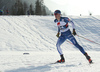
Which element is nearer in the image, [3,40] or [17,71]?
[17,71]

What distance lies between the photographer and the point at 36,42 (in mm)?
11914

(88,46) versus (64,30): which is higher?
(64,30)

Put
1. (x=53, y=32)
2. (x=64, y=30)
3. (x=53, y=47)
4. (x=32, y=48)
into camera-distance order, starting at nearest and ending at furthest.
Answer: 1. (x=64, y=30)
2. (x=32, y=48)
3. (x=53, y=47)
4. (x=53, y=32)

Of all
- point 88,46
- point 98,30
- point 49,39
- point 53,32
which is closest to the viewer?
point 88,46

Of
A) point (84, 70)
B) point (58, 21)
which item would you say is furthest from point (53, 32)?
point (84, 70)

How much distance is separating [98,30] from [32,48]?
1123 cm

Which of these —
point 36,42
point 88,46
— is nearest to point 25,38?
→ point 36,42

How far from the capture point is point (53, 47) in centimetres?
1141

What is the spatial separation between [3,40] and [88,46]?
8825 mm

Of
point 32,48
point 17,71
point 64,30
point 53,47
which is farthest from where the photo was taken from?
point 53,47

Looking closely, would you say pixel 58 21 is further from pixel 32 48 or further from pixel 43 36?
pixel 43 36

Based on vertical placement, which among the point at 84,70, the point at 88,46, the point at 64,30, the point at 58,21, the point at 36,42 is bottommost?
the point at 88,46

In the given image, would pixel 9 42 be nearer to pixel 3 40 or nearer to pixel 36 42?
pixel 3 40

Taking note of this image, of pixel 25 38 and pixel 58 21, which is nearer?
pixel 58 21
